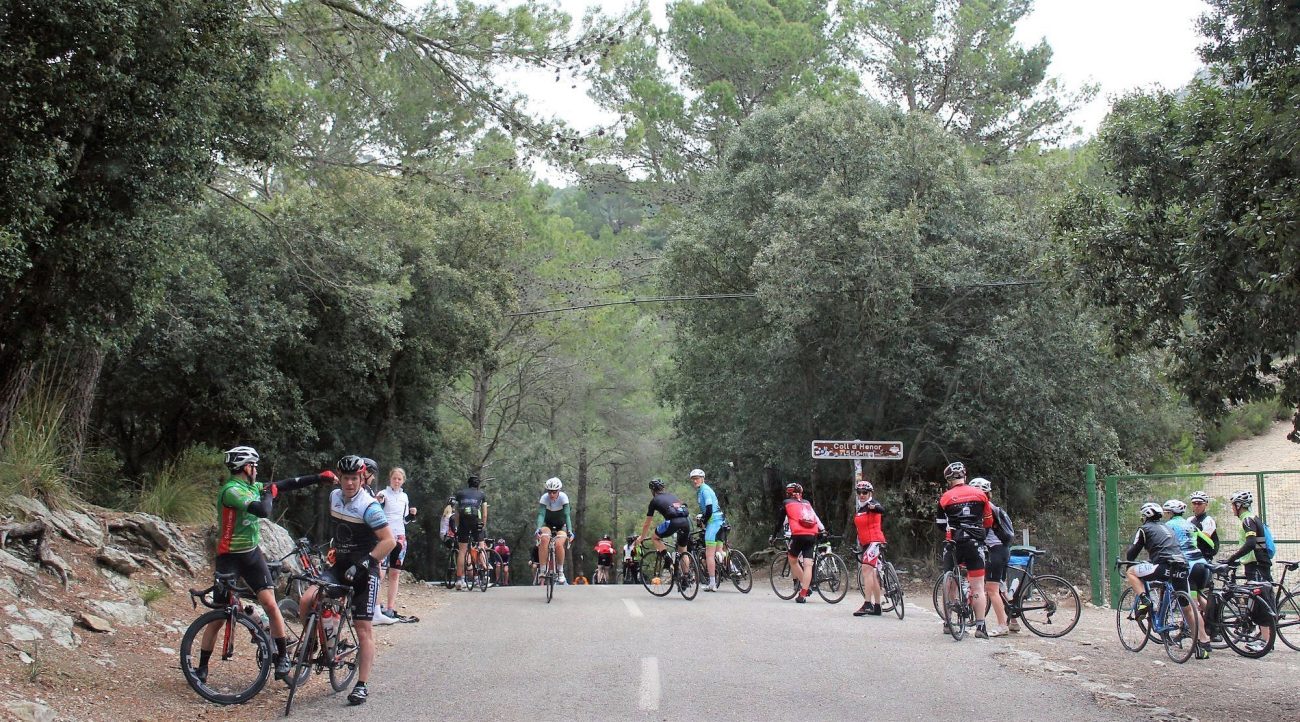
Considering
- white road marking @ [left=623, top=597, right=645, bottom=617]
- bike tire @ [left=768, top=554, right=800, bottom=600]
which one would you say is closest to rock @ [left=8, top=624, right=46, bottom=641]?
white road marking @ [left=623, top=597, right=645, bottom=617]

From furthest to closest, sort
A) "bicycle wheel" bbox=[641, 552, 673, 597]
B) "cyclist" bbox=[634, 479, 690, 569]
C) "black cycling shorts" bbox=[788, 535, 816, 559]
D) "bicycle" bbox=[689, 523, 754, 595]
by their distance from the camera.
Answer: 1. "bicycle" bbox=[689, 523, 754, 595]
2. "bicycle wheel" bbox=[641, 552, 673, 597]
3. "cyclist" bbox=[634, 479, 690, 569]
4. "black cycling shorts" bbox=[788, 535, 816, 559]

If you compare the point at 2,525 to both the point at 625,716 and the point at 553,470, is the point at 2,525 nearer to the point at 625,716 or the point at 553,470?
the point at 625,716

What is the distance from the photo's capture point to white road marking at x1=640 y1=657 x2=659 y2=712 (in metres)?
7.88

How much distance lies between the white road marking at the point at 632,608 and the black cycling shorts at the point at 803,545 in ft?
7.98

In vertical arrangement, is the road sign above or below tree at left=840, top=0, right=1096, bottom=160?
below

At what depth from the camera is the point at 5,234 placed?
29.5ft

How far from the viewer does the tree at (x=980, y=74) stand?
3375 centimetres

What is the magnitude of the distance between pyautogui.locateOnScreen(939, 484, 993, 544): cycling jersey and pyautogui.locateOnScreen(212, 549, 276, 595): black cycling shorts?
6.73m

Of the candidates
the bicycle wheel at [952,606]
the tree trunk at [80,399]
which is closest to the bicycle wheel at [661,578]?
the bicycle wheel at [952,606]

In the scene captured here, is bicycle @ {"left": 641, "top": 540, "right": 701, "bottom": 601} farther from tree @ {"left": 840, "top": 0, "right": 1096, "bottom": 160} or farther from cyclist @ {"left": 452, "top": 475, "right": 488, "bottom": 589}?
tree @ {"left": 840, "top": 0, "right": 1096, "bottom": 160}

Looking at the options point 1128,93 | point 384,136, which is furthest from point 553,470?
point 1128,93

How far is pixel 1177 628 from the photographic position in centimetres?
1098

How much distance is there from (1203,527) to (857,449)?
23.6 feet

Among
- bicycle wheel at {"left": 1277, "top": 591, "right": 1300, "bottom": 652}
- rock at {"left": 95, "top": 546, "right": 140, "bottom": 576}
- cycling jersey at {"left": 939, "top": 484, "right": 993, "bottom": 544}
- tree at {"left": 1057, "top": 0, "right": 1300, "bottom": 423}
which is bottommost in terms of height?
rock at {"left": 95, "top": 546, "right": 140, "bottom": 576}
